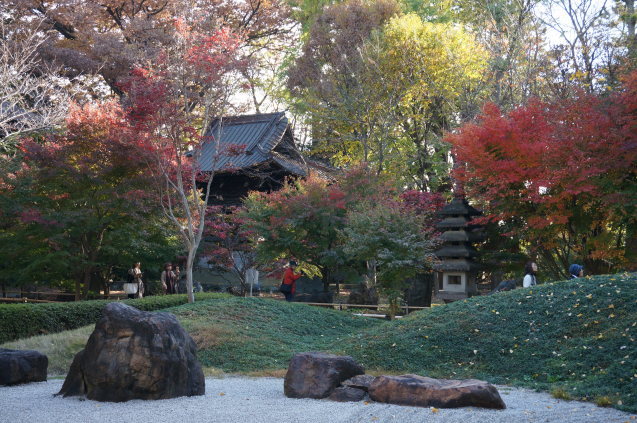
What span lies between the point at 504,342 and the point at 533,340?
386 mm

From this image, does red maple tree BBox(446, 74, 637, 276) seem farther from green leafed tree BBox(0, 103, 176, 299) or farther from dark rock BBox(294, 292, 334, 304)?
green leafed tree BBox(0, 103, 176, 299)

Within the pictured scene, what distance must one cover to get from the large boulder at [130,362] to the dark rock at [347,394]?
1.56m

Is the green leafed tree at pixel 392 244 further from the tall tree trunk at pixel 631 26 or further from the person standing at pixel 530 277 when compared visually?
the tall tree trunk at pixel 631 26

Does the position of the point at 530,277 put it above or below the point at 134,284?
above

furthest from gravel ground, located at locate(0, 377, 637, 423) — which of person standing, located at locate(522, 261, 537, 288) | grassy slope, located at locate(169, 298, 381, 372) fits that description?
person standing, located at locate(522, 261, 537, 288)

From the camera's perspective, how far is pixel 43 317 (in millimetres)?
12484

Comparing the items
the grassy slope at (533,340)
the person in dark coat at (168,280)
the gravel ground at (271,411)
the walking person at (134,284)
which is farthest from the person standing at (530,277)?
the person in dark coat at (168,280)

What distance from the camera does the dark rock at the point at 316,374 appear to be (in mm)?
7273

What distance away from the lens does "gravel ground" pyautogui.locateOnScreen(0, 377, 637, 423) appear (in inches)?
242

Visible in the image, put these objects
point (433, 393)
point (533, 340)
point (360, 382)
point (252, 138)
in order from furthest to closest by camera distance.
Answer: point (252, 138) < point (533, 340) < point (360, 382) < point (433, 393)

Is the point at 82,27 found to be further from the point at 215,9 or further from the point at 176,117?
the point at 176,117

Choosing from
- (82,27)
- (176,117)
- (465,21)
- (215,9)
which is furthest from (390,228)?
(82,27)

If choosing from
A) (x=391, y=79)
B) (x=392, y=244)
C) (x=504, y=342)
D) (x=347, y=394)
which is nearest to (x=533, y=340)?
(x=504, y=342)

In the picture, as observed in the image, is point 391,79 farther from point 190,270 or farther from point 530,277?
point 530,277
